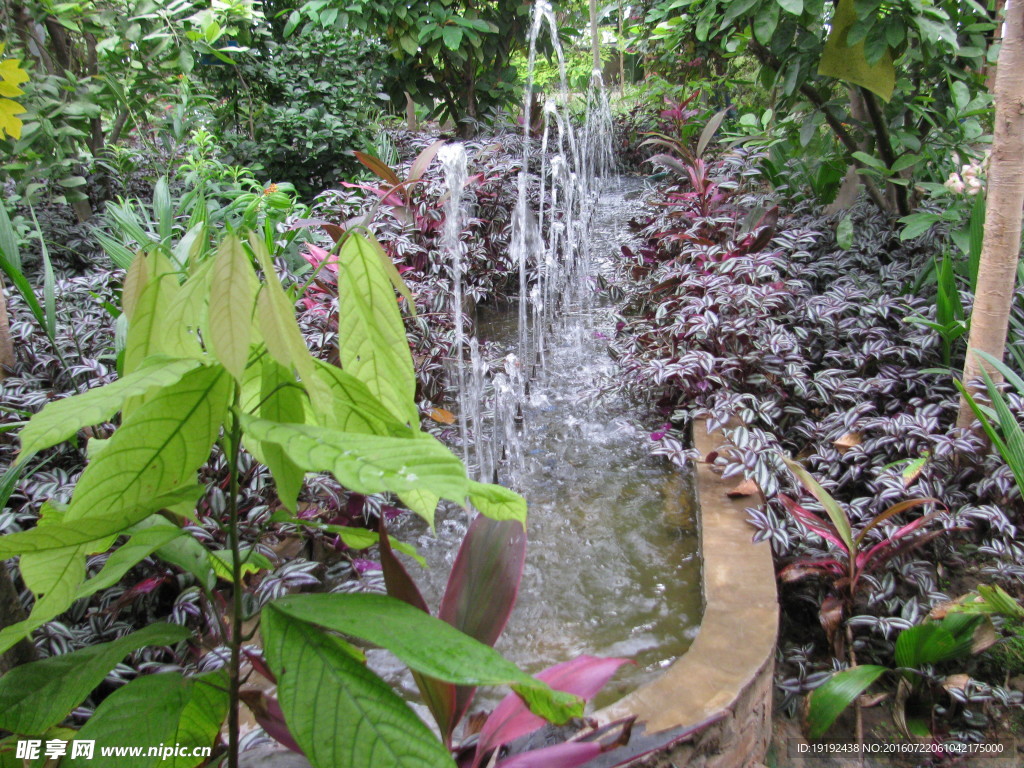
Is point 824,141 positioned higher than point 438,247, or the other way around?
point 824,141

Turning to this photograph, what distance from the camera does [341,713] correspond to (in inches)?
25.4

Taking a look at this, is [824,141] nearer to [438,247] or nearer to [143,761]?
[438,247]

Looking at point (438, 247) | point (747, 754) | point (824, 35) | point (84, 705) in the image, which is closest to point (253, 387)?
point (84, 705)

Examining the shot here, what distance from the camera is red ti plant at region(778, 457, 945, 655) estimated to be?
1.73m

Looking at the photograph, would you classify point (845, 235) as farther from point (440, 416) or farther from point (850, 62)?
point (440, 416)

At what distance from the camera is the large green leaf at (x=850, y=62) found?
9.66ft

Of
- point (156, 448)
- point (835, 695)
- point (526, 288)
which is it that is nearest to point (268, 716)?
point (156, 448)

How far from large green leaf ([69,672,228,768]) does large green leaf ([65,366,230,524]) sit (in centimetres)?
22

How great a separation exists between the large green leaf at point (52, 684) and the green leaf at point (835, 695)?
1.31 meters

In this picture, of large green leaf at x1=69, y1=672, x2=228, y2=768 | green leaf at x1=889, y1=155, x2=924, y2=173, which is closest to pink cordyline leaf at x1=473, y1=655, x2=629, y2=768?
large green leaf at x1=69, y1=672, x2=228, y2=768

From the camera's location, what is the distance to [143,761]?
0.70 m

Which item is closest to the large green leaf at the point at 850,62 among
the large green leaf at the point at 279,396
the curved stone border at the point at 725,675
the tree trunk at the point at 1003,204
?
the tree trunk at the point at 1003,204

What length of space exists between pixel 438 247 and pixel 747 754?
2.93 m

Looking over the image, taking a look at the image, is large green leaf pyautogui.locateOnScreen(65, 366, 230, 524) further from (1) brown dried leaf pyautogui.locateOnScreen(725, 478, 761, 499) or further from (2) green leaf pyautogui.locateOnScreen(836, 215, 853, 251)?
(2) green leaf pyautogui.locateOnScreen(836, 215, 853, 251)
